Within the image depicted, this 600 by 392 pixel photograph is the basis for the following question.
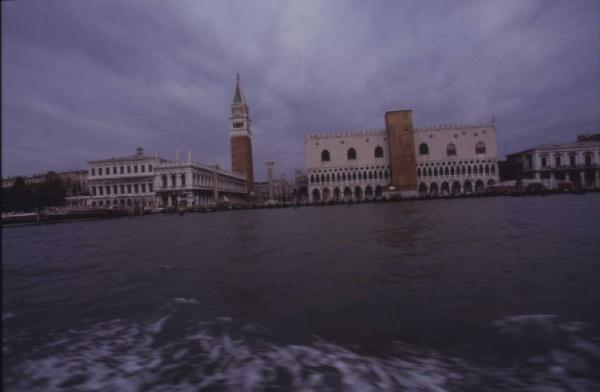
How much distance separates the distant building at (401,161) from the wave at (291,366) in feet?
146

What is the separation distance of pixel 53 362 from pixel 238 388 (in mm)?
1456

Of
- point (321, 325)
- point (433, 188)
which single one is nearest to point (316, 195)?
point (433, 188)

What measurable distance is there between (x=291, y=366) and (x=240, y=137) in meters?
68.5

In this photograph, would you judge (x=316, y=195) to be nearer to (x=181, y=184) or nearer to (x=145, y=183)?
Result: (x=181, y=184)

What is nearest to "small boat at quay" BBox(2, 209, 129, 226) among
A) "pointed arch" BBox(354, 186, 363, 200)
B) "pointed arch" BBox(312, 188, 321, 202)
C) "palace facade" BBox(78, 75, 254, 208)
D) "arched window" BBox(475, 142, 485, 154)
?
"palace facade" BBox(78, 75, 254, 208)

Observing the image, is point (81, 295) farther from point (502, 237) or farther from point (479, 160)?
point (479, 160)

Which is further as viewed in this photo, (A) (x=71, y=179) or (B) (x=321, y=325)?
(A) (x=71, y=179)

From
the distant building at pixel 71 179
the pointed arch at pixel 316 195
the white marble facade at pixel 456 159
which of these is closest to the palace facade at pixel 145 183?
the distant building at pixel 71 179

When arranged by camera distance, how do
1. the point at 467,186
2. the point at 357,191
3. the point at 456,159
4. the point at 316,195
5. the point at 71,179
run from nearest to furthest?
the point at 456,159, the point at 467,186, the point at 357,191, the point at 316,195, the point at 71,179

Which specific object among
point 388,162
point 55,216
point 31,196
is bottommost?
point 55,216

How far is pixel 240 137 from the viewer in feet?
227

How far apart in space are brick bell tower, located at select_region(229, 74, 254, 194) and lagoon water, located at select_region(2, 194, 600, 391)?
6479cm

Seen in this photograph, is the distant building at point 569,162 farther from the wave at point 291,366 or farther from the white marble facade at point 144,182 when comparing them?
the wave at point 291,366

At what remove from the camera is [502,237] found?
24.6 ft
